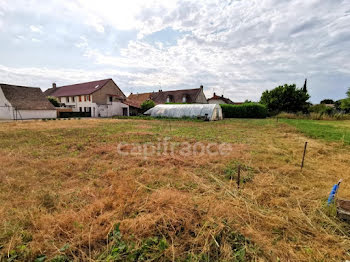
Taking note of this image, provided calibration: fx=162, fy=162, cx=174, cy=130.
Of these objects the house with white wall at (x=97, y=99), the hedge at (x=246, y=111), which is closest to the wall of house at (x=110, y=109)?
the house with white wall at (x=97, y=99)

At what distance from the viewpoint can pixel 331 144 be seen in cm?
742

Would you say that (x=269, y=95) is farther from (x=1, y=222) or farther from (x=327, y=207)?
(x=1, y=222)

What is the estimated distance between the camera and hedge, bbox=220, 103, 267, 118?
91.6 feet

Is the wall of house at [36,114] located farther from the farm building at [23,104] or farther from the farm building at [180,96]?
the farm building at [180,96]

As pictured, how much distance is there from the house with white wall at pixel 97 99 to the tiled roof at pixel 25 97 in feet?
19.3

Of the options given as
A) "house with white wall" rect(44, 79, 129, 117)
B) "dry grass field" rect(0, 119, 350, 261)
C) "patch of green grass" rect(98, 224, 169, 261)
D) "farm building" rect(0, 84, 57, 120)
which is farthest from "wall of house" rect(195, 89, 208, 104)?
"patch of green grass" rect(98, 224, 169, 261)

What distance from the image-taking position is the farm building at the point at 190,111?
21.2 m

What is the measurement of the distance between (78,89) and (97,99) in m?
7.88

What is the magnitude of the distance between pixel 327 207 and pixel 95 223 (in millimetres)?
3640

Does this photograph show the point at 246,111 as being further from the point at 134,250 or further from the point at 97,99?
the point at 134,250

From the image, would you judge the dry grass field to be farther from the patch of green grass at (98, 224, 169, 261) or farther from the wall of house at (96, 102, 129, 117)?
the wall of house at (96, 102, 129, 117)

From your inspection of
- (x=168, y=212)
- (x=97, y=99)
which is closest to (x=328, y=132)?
(x=168, y=212)

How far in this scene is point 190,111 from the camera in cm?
2262

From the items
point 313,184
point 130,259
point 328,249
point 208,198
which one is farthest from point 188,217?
A: point 313,184
